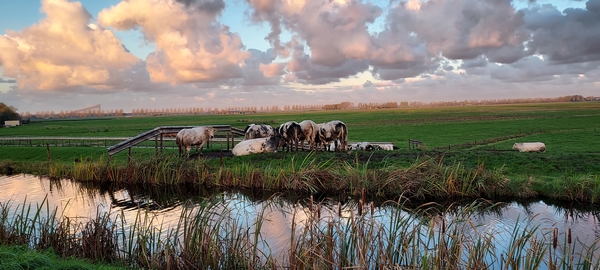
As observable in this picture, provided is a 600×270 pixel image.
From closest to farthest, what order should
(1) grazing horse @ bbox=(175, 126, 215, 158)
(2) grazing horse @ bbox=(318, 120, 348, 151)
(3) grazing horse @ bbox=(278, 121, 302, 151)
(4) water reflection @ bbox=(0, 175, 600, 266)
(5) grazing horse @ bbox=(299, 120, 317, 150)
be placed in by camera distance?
(4) water reflection @ bbox=(0, 175, 600, 266) → (1) grazing horse @ bbox=(175, 126, 215, 158) → (3) grazing horse @ bbox=(278, 121, 302, 151) → (5) grazing horse @ bbox=(299, 120, 317, 150) → (2) grazing horse @ bbox=(318, 120, 348, 151)

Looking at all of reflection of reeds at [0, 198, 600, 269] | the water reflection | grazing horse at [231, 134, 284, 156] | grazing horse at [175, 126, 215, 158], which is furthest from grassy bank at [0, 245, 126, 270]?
grazing horse at [175, 126, 215, 158]

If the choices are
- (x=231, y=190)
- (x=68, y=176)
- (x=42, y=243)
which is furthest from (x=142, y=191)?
(x=42, y=243)

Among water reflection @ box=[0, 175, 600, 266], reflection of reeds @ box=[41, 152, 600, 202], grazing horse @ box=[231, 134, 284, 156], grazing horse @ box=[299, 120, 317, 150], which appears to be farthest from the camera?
grazing horse @ box=[299, 120, 317, 150]

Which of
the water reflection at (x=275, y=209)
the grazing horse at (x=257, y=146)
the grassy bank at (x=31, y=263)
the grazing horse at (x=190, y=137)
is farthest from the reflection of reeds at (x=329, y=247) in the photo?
the grazing horse at (x=190, y=137)

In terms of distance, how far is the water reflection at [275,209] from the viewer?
9.45 m

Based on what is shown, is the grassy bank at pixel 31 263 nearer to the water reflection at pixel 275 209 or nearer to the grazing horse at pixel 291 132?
the water reflection at pixel 275 209

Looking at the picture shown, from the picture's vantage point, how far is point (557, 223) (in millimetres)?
10531

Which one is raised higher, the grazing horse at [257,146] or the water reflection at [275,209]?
the grazing horse at [257,146]

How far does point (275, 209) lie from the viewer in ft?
41.4

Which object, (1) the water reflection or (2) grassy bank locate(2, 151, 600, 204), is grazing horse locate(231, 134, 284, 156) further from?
(1) the water reflection

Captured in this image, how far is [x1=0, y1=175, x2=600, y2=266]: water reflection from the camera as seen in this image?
9.45 metres

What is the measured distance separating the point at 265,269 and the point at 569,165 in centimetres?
1531

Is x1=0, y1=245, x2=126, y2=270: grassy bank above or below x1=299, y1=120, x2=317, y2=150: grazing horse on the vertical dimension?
below

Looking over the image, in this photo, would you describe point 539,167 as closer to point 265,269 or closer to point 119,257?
point 265,269
